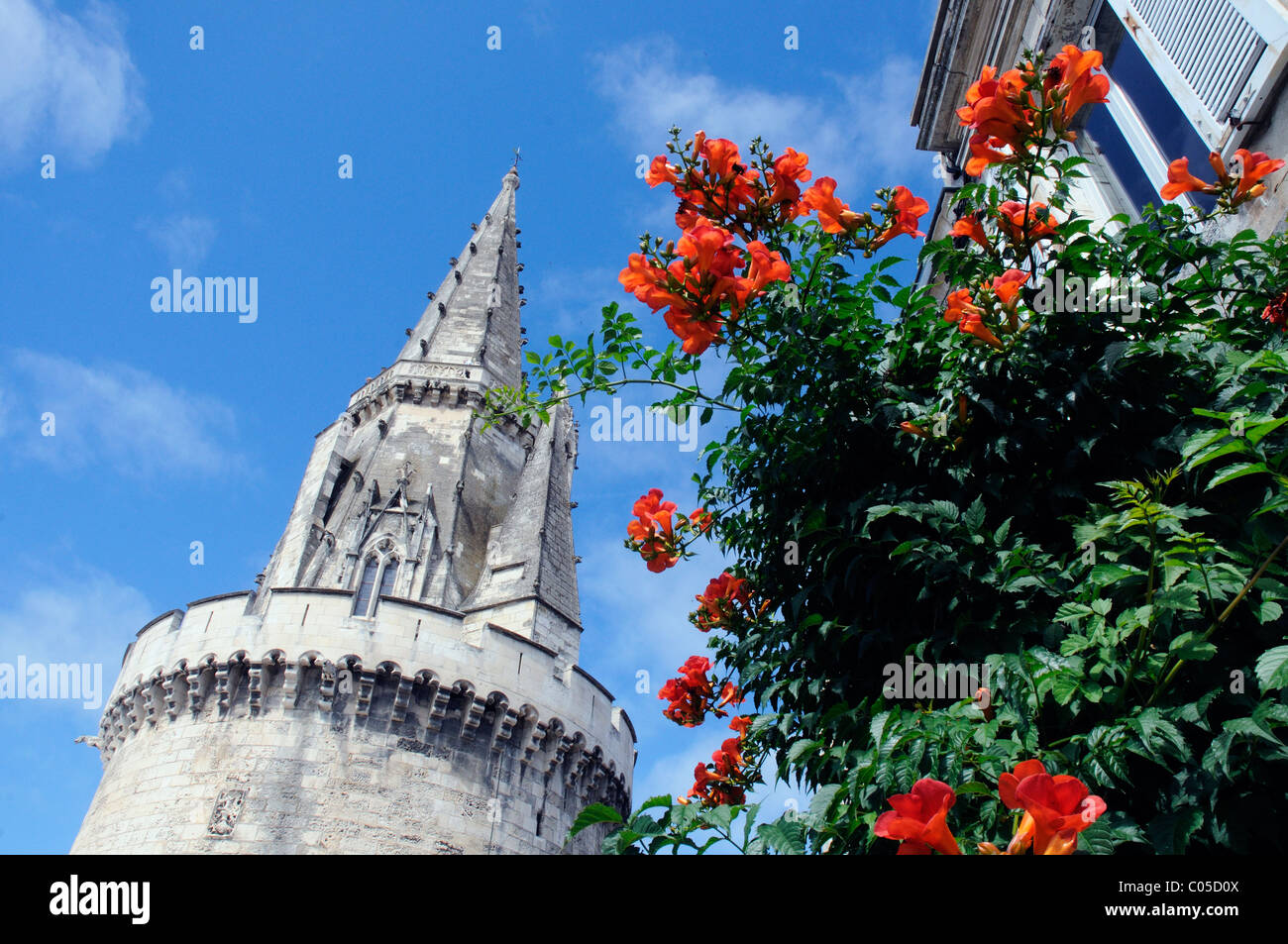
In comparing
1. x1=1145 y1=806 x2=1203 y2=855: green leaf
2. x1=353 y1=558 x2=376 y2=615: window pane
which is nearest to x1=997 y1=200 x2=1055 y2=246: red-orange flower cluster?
x1=1145 y1=806 x2=1203 y2=855: green leaf

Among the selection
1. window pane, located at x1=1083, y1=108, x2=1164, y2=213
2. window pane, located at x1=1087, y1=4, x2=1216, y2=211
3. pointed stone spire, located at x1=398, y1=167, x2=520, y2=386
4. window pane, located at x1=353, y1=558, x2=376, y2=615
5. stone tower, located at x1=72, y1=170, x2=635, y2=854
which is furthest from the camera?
pointed stone spire, located at x1=398, y1=167, x2=520, y2=386

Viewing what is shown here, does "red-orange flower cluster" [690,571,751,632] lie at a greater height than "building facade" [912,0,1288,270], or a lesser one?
lesser

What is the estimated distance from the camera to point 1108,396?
148 inches

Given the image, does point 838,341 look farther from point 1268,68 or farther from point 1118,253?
point 1268,68

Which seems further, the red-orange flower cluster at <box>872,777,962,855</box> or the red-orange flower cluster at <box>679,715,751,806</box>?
the red-orange flower cluster at <box>679,715,751,806</box>

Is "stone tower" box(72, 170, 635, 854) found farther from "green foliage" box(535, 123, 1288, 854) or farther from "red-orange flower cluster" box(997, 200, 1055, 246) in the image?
"red-orange flower cluster" box(997, 200, 1055, 246)

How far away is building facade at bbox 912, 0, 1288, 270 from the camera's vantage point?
5.23 metres

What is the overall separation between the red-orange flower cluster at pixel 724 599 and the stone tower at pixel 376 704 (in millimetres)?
13153

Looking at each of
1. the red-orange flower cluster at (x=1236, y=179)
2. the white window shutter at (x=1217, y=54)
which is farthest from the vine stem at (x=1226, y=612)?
the white window shutter at (x=1217, y=54)

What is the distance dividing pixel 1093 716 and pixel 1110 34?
21.3 feet

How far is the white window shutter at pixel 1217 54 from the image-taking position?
5152 mm

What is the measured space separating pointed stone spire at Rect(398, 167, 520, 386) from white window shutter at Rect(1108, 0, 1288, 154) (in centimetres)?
2297
